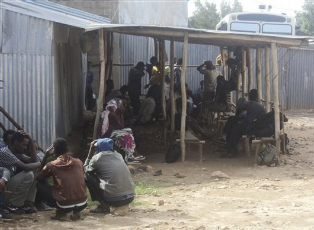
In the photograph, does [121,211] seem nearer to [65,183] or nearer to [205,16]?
[65,183]

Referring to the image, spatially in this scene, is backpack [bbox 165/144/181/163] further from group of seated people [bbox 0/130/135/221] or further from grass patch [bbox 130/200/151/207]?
group of seated people [bbox 0/130/135/221]

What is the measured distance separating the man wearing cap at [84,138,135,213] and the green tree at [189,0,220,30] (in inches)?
1466

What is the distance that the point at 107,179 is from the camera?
23.4ft

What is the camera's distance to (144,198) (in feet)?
27.0

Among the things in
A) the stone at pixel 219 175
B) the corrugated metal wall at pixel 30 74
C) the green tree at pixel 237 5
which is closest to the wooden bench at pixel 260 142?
the stone at pixel 219 175

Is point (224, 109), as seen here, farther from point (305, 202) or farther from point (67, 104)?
point (305, 202)

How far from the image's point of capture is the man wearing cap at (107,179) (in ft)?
23.3

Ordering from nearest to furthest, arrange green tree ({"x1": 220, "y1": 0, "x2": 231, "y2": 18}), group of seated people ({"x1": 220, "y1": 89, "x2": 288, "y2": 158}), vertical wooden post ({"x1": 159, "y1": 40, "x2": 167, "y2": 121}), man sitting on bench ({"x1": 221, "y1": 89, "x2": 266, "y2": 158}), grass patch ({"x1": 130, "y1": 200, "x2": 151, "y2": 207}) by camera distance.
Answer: grass patch ({"x1": 130, "y1": 200, "x2": 151, "y2": 207})
group of seated people ({"x1": 220, "y1": 89, "x2": 288, "y2": 158})
man sitting on bench ({"x1": 221, "y1": 89, "x2": 266, "y2": 158})
vertical wooden post ({"x1": 159, "y1": 40, "x2": 167, "y2": 121})
green tree ({"x1": 220, "y1": 0, "x2": 231, "y2": 18})

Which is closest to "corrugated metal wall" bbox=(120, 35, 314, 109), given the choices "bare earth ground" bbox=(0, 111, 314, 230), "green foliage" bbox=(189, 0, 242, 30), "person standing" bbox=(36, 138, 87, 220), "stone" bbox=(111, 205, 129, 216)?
"bare earth ground" bbox=(0, 111, 314, 230)

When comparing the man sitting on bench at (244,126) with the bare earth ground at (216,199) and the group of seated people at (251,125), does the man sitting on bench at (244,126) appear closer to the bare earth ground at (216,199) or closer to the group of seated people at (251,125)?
the group of seated people at (251,125)

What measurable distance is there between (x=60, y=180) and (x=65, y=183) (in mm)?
74

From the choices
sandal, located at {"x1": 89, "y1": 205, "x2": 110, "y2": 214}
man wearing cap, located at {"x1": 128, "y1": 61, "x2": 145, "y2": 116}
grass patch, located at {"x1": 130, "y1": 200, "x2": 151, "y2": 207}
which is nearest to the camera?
sandal, located at {"x1": 89, "y1": 205, "x2": 110, "y2": 214}

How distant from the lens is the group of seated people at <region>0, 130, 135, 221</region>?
6.88 m

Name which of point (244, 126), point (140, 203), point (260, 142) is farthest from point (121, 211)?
point (244, 126)
